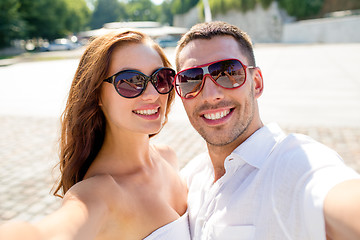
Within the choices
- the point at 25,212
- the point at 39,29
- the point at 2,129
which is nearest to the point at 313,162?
the point at 25,212

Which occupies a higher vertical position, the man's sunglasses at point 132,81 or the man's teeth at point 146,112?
the man's sunglasses at point 132,81

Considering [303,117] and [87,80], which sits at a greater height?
[87,80]

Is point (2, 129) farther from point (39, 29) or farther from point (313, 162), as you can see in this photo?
point (39, 29)

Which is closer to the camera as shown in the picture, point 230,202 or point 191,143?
point 230,202

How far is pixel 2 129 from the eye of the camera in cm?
835

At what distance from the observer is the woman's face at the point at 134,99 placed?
232 cm

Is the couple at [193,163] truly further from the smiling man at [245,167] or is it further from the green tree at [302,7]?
the green tree at [302,7]

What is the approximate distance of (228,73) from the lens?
89.2 inches

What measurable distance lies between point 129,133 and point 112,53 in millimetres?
→ 609

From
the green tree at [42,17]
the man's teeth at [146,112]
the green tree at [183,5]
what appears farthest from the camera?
the green tree at [183,5]

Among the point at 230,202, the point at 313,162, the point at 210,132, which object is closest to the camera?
the point at 313,162

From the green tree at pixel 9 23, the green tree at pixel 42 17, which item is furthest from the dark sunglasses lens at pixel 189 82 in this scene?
the green tree at pixel 42 17

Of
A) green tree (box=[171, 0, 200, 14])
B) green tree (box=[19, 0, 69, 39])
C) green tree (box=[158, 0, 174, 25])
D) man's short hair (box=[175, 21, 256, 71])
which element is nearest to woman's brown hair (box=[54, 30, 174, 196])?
man's short hair (box=[175, 21, 256, 71])

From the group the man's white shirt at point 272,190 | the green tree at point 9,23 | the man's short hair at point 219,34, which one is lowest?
the man's white shirt at point 272,190
